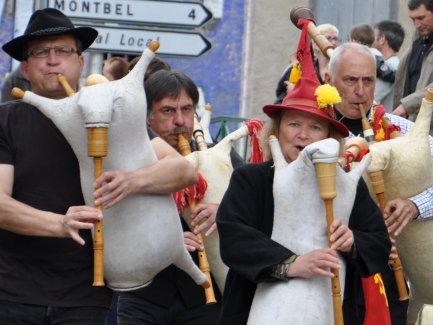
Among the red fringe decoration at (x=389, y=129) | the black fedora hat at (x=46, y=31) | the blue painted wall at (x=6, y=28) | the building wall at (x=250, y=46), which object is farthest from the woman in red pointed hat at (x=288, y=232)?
the building wall at (x=250, y=46)

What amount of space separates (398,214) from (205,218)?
939 millimetres

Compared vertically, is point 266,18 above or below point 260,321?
above

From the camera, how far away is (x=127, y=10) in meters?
10.0

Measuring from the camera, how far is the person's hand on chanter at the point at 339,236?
596cm

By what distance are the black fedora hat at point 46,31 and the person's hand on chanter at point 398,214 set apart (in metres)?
1.57

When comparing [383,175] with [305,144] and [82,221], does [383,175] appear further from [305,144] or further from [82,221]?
[82,221]

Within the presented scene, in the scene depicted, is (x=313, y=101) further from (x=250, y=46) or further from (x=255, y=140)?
(x=250, y=46)

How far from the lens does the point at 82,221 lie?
19.7ft

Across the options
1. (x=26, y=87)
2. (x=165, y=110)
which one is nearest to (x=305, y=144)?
(x=165, y=110)

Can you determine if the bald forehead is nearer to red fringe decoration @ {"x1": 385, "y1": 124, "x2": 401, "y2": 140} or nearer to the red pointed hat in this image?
red fringe decoration @ {"x1": 385, "y1": 124, "x2": 401, "y2": 140}

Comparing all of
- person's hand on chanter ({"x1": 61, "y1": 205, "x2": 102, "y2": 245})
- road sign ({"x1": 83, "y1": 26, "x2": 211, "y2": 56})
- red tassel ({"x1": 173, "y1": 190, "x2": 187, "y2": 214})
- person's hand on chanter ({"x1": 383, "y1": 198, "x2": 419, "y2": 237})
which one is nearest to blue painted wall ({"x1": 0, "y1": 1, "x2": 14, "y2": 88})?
road sign ({"x1": 83, "y1": 26, "x2": 211, "y2": 56})

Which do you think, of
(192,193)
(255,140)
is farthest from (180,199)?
(255,140)

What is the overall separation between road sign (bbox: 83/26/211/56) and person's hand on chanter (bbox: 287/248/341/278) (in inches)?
166

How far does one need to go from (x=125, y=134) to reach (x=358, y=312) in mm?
1422
